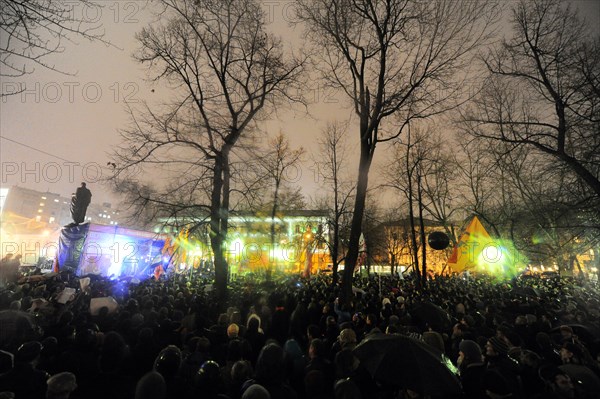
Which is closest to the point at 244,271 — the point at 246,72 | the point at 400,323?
the point at 246,72

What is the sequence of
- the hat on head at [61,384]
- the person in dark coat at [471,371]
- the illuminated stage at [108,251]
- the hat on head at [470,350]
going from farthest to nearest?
the illuminated stage at [108,251] → the hat on head at [470,350] → the person in dark coat at [471,371] → the hat on head at [61,384]

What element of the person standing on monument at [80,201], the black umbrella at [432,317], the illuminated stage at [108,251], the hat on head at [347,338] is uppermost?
the person standing on monument at [80,201]

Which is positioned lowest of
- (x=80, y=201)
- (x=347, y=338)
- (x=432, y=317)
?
(x=432, y=317)

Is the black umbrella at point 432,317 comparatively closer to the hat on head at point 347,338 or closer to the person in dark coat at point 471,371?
the person in dark coat at point 471,371

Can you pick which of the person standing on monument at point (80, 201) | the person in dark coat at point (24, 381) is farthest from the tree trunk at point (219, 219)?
the person in dark coat at point (24, 381)

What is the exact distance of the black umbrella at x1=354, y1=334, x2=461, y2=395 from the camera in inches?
123

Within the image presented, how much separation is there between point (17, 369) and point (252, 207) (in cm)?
1084

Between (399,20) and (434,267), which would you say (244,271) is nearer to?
(399,20)

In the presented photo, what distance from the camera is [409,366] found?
10.8 ft

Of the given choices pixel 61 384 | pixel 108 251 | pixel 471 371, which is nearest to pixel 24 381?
pixel 61 384

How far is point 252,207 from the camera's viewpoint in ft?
46.4

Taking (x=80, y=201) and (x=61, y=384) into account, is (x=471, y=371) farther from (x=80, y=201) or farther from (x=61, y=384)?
(x=80, y=201)

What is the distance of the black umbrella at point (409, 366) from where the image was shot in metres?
3.13

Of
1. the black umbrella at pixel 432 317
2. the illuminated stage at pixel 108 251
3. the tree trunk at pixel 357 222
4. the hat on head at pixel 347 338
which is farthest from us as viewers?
A: the illuminated stage at pixel 108 251
